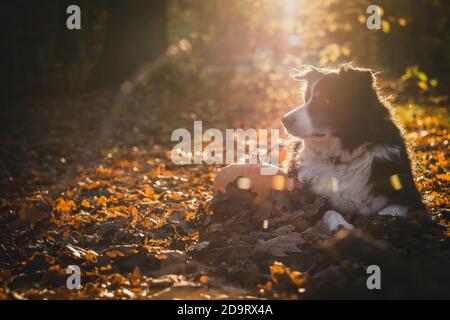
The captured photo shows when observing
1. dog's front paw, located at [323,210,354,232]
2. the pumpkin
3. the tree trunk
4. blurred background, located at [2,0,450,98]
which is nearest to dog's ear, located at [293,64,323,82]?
the pumpkin

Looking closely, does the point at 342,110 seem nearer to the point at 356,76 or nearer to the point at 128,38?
the point at 356,76

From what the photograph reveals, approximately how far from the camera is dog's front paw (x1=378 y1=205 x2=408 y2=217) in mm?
5438

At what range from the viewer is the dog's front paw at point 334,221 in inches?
201

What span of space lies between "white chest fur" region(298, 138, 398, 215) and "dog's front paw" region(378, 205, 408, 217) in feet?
0.27

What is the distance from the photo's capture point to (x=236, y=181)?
6047mm

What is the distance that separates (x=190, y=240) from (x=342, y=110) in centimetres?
201

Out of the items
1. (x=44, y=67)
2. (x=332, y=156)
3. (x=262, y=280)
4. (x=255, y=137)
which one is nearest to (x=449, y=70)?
(x=255, y=137)

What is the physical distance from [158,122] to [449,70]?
11.7m

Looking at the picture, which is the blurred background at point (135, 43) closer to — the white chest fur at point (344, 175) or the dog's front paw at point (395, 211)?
the white chest fur at point (344, 175)

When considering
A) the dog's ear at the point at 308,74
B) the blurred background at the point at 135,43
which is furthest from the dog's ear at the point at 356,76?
the blurred background at the point at 135,43

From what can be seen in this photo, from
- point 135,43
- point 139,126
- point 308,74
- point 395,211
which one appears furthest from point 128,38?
point 395,211

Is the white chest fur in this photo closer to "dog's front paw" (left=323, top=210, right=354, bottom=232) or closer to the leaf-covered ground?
the leaf-covered ground

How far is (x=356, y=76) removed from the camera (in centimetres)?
552
